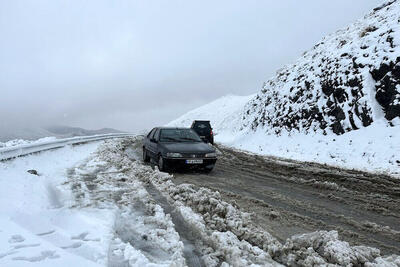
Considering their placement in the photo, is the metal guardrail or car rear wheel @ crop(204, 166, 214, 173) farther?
car rear wheel @ crop(204, 166, 214, 173)

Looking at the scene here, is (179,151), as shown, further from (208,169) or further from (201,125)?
(201,125)

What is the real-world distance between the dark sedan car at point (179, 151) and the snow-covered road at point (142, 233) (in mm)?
2207

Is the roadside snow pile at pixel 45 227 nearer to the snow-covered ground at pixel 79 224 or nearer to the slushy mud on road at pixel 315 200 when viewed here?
the snow-covered ground at pixel 79 224

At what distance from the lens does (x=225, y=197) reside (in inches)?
222

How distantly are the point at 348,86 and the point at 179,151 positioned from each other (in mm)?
11284

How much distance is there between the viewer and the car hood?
348 inches

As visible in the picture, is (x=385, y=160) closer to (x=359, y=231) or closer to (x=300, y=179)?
(x=300, y=179)

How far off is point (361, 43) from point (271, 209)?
15315 mm

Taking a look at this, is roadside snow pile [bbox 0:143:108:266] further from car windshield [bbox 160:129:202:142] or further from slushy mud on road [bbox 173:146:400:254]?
car windshield [bbox 160:129:202:142]

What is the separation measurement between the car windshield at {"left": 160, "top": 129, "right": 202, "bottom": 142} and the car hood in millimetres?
500

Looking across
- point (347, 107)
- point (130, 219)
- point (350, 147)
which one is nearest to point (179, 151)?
point (130, 219)

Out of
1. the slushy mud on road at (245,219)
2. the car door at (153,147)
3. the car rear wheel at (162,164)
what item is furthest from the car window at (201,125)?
the slushy mud on road at (245,219)

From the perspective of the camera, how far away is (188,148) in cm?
902

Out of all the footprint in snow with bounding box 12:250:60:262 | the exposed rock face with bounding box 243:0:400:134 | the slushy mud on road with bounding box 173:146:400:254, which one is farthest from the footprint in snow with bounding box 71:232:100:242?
the exposed rock face with bounding box 243:0:400:134
